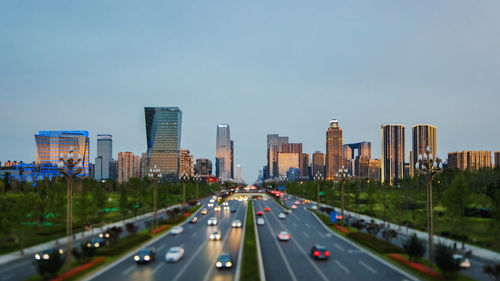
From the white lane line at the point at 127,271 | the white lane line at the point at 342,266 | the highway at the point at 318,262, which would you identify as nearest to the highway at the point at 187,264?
the white lane line at the point at 127,271

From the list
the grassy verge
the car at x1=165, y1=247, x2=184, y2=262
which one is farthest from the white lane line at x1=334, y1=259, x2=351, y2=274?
the car at x1=165, y1=247, x2=184, y2=262

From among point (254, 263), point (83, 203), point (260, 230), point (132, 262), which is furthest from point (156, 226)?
point (254, 263)

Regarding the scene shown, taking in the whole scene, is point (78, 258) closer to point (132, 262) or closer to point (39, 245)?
point (132, 262)

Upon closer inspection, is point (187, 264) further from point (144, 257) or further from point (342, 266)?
point (342, 266)

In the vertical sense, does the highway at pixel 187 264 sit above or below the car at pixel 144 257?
below

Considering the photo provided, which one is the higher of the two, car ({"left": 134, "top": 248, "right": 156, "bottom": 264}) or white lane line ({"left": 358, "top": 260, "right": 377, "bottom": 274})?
car ({"left": 134, "top": 248, "right": 156, "bottom": 264})

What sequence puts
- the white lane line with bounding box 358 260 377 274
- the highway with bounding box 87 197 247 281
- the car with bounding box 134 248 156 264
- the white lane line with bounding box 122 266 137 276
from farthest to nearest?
the car with bounding box 134 248 156 264
the white lane line with bounding box 358 260 377 274
the white lane line with bounding box 122 266 137 276
the highway with bounding box 87 197 247 281

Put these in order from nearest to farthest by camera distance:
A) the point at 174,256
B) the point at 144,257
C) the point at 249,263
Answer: the point at 249,263
the point at 144,257
the point at 174,256

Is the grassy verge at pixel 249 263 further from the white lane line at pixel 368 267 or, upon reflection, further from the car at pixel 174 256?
the white lane line at pixel 368 267

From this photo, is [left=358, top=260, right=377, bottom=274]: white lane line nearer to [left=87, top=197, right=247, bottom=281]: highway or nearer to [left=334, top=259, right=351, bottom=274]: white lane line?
[left=334, top=259, right=351, bottom=274]: white lane line

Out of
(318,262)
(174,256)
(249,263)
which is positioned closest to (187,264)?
(174,256)

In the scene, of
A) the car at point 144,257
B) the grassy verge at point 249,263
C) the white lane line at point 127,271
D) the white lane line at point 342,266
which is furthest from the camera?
the car at point 144,257

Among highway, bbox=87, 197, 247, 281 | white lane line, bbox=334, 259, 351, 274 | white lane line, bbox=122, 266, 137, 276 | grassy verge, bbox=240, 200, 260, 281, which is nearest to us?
grassy verge, bbox=240, 200, 260, 281

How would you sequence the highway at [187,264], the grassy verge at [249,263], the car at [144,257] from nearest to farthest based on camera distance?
1. the grassy verge at [249,263]
2. the highway at [187,264]
3. the car at [144,257]
